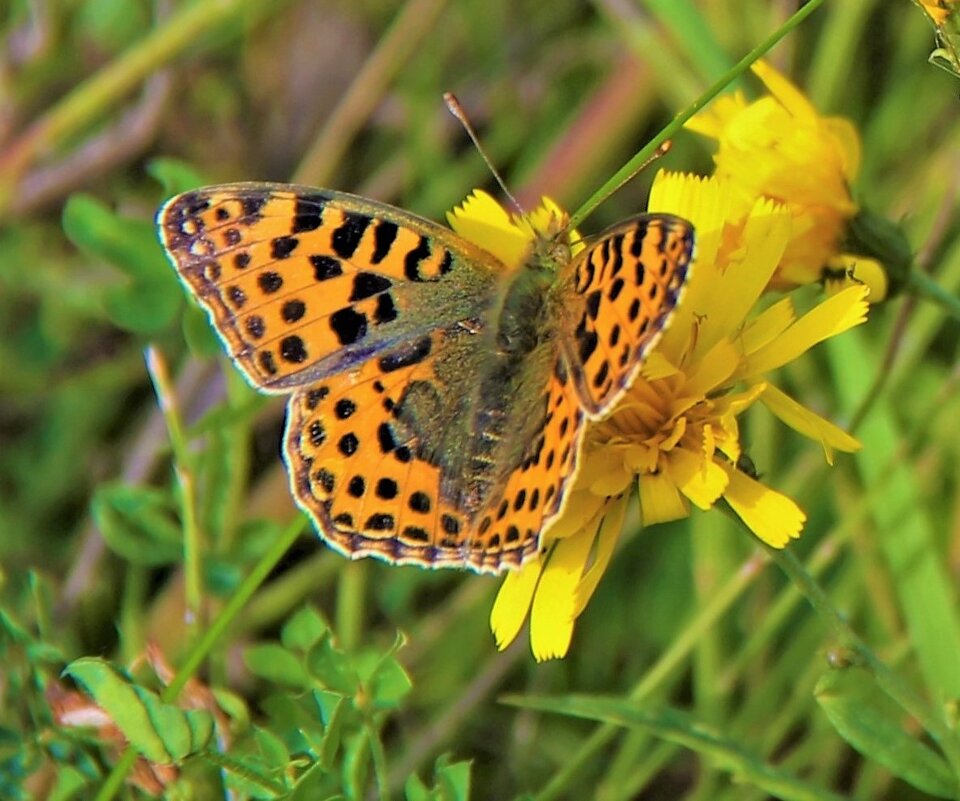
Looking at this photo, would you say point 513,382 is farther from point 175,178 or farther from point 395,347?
point 175,178

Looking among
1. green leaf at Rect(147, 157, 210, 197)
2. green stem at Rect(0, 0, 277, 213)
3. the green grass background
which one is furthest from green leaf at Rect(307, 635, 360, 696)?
green stem at Rect(0, 0, 277, 213)

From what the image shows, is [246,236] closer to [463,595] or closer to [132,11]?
[463,595]

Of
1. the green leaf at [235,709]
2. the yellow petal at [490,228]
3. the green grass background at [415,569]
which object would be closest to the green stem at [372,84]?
the green grass background at [415,569]

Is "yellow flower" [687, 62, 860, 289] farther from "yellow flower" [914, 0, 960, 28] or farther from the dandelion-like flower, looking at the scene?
"yellow flower" [914, 0, 960, 28]

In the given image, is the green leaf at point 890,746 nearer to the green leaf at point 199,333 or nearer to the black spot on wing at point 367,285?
the black spot on wing at point 367,285

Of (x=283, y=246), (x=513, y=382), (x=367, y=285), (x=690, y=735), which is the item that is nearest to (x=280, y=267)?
Answer: (x=283, y=246)
